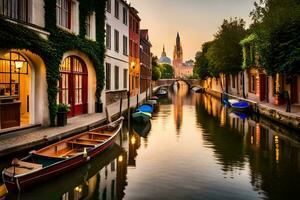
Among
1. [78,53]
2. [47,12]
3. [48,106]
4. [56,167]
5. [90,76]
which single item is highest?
[47,12]

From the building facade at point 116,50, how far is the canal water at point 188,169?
10.2 meters

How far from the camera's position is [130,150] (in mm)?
15188

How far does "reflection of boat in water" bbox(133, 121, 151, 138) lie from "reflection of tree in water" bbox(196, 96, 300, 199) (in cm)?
371

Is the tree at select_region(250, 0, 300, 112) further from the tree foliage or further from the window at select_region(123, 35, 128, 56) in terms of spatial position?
the window at select_region(123, 35, 128, 56)

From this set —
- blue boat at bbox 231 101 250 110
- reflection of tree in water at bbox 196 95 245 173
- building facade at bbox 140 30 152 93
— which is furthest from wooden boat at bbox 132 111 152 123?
building facade at bbox 140 30 152 93

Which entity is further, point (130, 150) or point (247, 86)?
point (247, 86)

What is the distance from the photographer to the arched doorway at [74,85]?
19141 millimetres

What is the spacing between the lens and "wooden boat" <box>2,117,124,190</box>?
854 centimetres

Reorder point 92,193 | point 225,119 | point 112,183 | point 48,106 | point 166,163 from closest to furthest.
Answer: point 92,193, point 112,183, point 166,163, point 48,106, point 225,119

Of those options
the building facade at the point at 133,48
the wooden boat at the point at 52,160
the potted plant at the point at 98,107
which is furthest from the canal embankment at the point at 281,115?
the building facade at the point at 133,48

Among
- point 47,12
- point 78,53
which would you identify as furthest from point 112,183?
point 78,53

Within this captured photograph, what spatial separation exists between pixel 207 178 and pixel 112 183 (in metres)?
3.18

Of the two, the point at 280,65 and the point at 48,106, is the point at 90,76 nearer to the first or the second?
the point at 48,106

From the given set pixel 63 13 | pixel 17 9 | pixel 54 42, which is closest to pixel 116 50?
pixel 63 13
